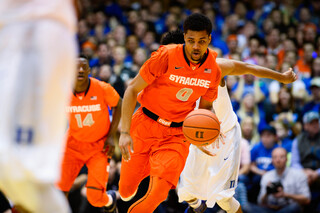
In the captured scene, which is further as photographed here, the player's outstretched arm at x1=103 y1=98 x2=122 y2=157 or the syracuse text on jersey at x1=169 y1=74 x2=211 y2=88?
the player's outstretched arm at x1=103 y1=98 x2=122 y2=157

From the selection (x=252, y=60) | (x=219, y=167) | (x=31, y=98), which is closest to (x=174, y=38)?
(x=219, y=167)

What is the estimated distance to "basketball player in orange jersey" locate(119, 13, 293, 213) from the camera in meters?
4.33

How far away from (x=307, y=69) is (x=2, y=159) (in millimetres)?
8239

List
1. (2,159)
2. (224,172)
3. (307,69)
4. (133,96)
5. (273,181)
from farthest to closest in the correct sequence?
(307,69), (273,181), (224,172), (133,96), (2,159)

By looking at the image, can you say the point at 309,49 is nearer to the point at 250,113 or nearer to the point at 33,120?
the point at 250,113

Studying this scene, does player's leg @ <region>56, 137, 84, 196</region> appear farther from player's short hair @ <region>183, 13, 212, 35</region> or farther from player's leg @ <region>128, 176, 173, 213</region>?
player's short hair @ <region>183, 13, 212, 35</region>

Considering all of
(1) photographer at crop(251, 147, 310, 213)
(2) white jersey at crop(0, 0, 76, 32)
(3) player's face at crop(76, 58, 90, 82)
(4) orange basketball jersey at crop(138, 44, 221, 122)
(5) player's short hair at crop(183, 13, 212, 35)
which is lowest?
(1) photographer at crop(251, 147, 310, 213)

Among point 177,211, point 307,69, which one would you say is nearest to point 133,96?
point 177,211

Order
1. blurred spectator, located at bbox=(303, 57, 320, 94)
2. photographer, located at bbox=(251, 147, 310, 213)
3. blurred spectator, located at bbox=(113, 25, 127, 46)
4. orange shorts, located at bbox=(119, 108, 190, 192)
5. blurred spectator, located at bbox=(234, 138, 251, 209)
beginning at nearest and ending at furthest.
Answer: orange shorts, located at bbox=(119, 108, 190, 192) → photographer, located at bbox=(251, 147, 310, 213) → blurred spectator, located at bbox=(234, 138, 251, 209) → blurred spectator, located at bbox=(303, 57, 320, 94) → blurred spectator, located at bbox=(113, 25, 127, 46)

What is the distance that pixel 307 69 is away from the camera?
956 centimetres

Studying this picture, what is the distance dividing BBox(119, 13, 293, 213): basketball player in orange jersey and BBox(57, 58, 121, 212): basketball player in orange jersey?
0.77 metres

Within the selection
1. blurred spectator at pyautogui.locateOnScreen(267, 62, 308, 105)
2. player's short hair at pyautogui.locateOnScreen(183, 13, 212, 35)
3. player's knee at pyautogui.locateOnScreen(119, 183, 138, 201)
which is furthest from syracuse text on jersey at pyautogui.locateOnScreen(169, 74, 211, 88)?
blurred spectator at pyautogui.locateOnScreen(267, 62, 308, 105)

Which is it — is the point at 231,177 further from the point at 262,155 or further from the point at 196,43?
the point at 262,155

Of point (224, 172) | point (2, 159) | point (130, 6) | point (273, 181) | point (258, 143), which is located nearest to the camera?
point (2, 159)
